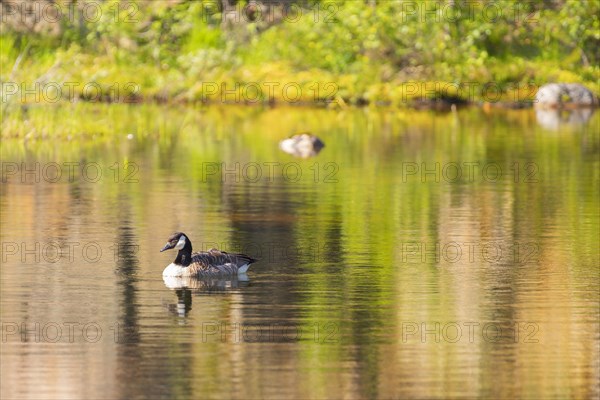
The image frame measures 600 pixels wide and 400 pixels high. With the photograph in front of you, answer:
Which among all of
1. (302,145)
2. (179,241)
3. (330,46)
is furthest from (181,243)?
(330,46)

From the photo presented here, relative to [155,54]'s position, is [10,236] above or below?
below

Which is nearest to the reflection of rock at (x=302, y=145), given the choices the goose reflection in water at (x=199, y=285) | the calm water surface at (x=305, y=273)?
the calm water surface at (x=305, y=273)

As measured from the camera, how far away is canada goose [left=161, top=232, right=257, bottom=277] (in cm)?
2012

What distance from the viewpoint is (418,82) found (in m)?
56.3

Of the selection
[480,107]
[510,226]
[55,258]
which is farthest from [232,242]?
[480,107]

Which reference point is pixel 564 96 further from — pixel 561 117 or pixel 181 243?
pixel 181 243

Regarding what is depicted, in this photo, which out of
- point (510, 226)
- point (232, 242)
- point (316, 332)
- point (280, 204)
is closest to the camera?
point (316, 332)

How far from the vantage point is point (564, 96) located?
185ft

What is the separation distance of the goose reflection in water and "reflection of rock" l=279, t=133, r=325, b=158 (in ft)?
60.3

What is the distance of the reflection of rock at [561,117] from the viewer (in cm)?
4880

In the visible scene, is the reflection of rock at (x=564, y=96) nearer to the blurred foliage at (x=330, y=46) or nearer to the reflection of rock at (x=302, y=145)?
the blurred foliage at (x=330, y=46)

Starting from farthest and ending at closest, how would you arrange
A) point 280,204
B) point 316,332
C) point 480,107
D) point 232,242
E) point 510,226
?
point 480,107 < point 280,204 < point 510,226 < point 232,242 < point 316,332

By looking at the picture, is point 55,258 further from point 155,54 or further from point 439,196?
point 155,54

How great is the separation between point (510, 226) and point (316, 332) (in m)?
9.24
